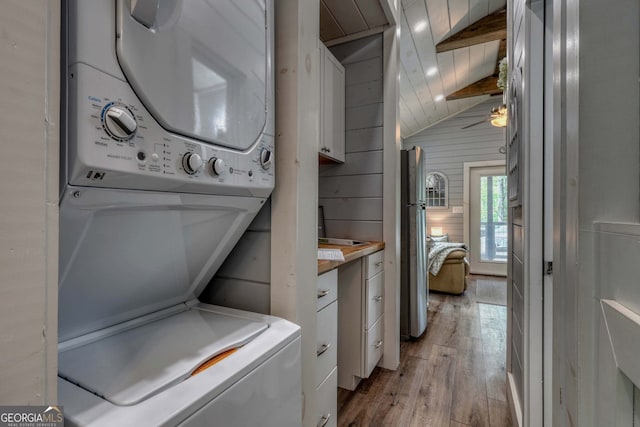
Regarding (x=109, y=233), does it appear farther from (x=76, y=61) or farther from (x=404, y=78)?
(x=404, y=78)

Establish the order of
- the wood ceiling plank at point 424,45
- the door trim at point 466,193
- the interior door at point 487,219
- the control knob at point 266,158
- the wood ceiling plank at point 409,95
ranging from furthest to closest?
the door trim at point 466,193, the interior door at point 487,219, the wood ceiling plank at point 409,95, the wood ceiling plank at point 424,45, the control knob at point 266,158

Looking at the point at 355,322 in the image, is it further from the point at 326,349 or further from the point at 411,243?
the point at 411,243

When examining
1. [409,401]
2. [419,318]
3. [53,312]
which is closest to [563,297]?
[53,312]

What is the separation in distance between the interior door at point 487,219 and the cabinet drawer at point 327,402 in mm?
5010

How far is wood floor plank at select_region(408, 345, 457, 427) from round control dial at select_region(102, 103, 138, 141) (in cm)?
183

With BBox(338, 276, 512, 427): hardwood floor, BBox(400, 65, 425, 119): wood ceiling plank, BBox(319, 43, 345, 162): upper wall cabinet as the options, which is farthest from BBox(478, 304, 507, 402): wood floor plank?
BBox(400, 65, 425, 119): wood ceiling plank

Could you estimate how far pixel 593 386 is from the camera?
518 mm

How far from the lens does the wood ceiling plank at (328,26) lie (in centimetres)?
200

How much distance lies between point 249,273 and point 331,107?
4.94 ft

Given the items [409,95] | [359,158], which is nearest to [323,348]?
[359,158]

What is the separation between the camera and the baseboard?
142cm

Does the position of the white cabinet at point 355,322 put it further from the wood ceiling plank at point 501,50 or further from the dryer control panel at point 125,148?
the wood ceiling plank at point 501,50

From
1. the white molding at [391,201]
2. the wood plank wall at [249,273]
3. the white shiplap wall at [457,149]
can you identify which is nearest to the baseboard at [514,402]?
the white molding at [391,201]

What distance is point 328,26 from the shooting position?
2.17m
